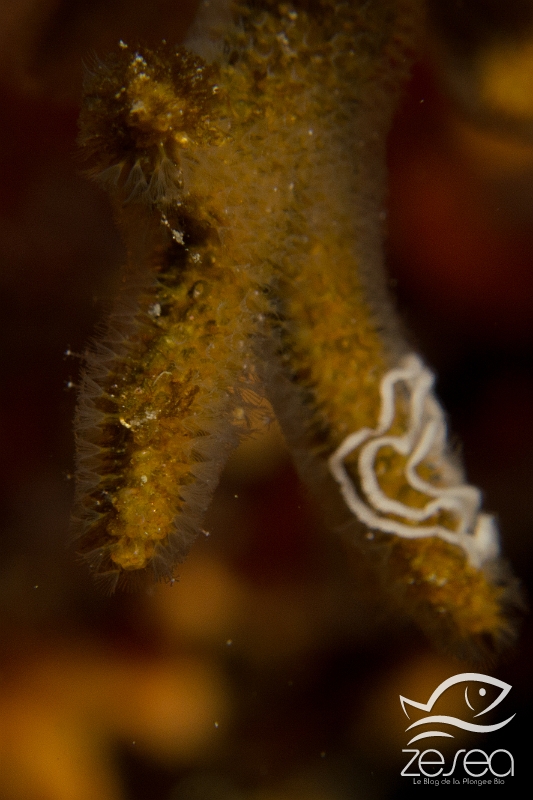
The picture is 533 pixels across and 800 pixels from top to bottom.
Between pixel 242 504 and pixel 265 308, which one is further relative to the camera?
pixel 242 504

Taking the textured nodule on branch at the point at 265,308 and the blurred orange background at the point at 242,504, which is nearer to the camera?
the textured nodule on branch at the point at 265,308

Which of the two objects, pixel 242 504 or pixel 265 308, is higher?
pixel 265 308

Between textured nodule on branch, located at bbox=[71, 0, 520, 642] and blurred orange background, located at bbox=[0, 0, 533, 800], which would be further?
blurred orange background, located at bbox=[0, 0, 533, 800]

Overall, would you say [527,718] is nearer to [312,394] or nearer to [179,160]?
[312,394]

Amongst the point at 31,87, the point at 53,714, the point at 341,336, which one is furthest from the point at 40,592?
the point at 31,87
